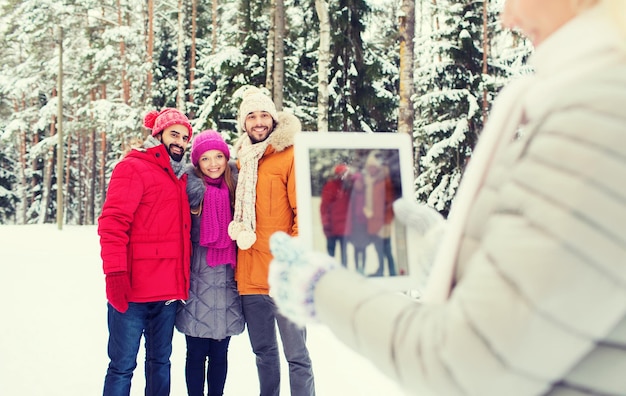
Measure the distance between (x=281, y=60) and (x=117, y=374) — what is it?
9.70 m

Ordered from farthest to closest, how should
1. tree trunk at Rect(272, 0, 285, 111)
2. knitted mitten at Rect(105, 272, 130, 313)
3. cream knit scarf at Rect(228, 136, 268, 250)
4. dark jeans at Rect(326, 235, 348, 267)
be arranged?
tree trunk at Rect(272, 0, 285, 111) < cream knit scarf at Rect(228, 136, 268, 250) < knitted mitten at Rect(105, 272, 130, 313) < dark jeans at Rect(326, 235, 348, 267)

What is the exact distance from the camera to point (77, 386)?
4574 mm

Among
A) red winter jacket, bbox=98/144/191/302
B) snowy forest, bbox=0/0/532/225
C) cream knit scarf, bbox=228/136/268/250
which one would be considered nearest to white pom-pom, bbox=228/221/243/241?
cream knit scarf, bbox=228/136/268/250

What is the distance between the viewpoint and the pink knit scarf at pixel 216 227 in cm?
371

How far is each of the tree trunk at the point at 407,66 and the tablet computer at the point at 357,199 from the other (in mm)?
7073

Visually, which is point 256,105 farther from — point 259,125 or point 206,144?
point 206,144

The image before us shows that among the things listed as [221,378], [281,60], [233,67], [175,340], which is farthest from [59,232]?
[221,378]

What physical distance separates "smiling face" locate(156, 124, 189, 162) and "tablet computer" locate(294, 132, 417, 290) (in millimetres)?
2760

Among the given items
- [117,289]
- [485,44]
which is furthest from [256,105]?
[485,44]

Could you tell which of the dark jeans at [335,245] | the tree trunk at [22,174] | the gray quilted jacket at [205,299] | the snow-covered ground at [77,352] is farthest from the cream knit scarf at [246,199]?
the tree trunk at [22,174]

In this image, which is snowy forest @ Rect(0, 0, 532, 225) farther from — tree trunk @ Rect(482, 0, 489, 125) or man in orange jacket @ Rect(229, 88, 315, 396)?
man in orange jacket @ Rect(229, 88, 315, 396)

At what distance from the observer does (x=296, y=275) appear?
3.36 ft

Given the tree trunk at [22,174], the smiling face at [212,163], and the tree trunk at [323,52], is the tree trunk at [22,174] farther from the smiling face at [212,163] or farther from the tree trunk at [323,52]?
the smiling face at [212,163]

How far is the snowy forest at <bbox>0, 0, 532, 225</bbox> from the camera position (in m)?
12.2
